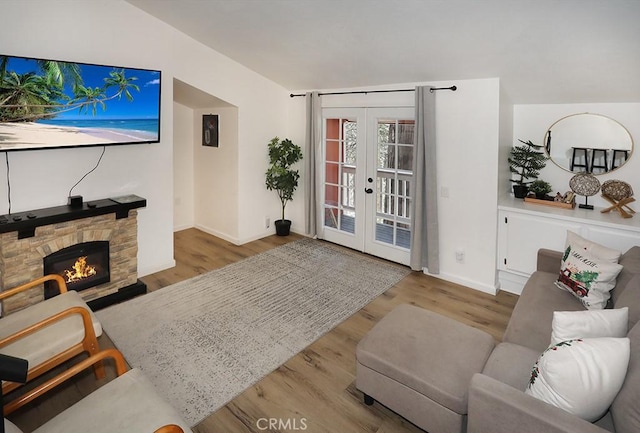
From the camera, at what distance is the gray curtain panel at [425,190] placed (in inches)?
165

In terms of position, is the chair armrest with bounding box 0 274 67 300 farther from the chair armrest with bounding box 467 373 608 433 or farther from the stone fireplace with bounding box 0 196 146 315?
the chair armrest with bounding box 467 373 608 433

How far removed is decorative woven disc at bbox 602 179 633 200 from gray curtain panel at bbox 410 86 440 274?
1566 millimetres

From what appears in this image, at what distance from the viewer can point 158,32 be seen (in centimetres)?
413

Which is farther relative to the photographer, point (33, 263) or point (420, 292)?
point (420, 292)

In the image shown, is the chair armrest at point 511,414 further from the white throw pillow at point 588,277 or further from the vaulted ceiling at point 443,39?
the vaulted ceiling at point 443,39

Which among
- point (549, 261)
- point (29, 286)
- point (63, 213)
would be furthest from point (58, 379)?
point (549, 261)

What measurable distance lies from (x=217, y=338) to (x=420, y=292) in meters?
2.10

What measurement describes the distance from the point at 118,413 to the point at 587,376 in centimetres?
199

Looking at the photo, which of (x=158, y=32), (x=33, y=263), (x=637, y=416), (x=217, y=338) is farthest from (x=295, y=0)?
(x=637, y=416)

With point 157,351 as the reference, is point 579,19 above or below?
above

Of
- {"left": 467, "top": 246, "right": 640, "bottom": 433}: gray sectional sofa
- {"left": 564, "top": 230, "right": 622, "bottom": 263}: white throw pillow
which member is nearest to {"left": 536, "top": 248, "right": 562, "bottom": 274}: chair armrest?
{"left": 467, "top": 246, "right": 640, "bottom": 433}: gray sectional sofa

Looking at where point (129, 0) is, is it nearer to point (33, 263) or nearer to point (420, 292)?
point (33, 263)

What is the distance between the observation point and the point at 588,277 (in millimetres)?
2668

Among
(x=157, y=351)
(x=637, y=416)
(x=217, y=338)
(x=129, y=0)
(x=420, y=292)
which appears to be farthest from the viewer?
(x=420, y=292)
